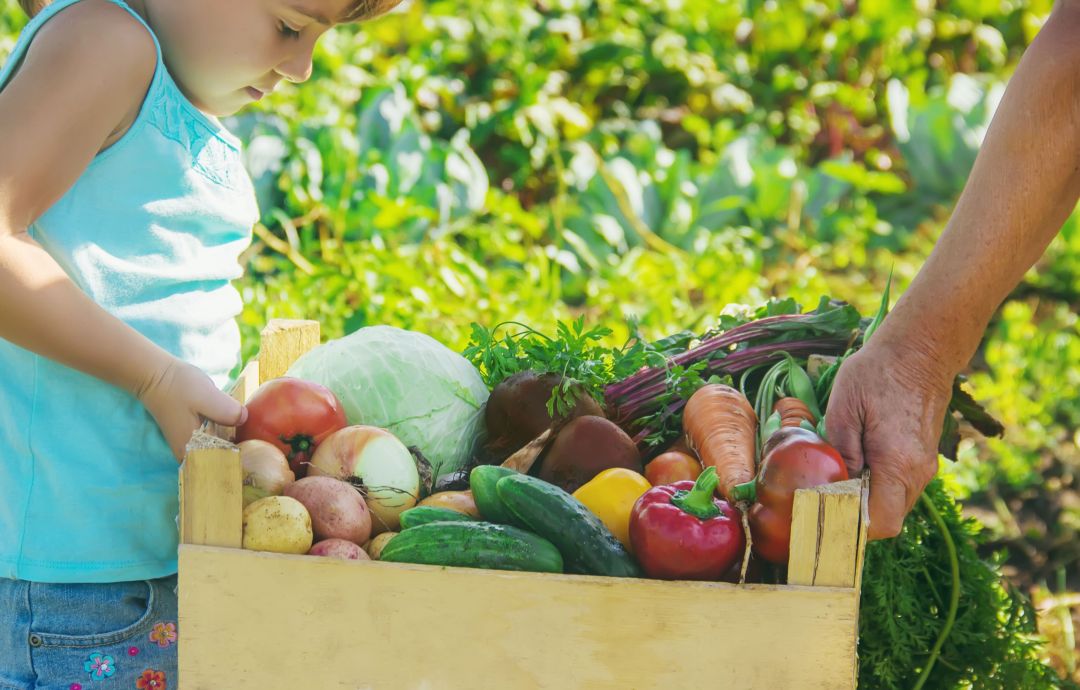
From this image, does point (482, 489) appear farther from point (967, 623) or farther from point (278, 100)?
point (278, 100)

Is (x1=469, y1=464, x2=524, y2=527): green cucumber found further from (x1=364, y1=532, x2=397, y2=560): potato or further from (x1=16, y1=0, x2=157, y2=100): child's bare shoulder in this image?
(x1=16, y1=0, x2=157, y2=100): child's bare shoulder

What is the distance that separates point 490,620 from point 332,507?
333 millimetres

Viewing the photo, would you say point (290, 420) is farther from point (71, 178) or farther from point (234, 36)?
point (234, 36)

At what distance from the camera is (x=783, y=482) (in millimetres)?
1782

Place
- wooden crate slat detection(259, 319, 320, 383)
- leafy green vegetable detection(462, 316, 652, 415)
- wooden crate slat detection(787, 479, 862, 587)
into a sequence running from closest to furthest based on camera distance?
wooden crate slat detection(787, 479, 862, 587) → leafy green vegetable detection(462, 316, 652, 415) → wooden crate slat detection(259, 319, 320, 383)

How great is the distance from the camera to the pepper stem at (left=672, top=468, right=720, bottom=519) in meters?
1.79

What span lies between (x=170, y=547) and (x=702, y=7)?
237 inches

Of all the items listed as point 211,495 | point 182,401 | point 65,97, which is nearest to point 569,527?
point 211,495

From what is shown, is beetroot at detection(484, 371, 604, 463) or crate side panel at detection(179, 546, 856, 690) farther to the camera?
beetroot at detection(484, 371, 604, 463)

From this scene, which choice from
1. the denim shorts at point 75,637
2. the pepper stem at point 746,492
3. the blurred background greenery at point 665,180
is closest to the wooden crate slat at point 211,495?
the denim shorts at point 75,637

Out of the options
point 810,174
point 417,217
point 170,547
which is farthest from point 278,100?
point 170,547

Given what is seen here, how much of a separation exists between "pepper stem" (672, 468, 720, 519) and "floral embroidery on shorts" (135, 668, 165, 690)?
97 cm

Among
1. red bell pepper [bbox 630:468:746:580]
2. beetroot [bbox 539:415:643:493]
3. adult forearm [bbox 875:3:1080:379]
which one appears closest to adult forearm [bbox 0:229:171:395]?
beetroot [bbox 539:415:643:493]

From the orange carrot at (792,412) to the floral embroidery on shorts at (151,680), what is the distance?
1202 mm
